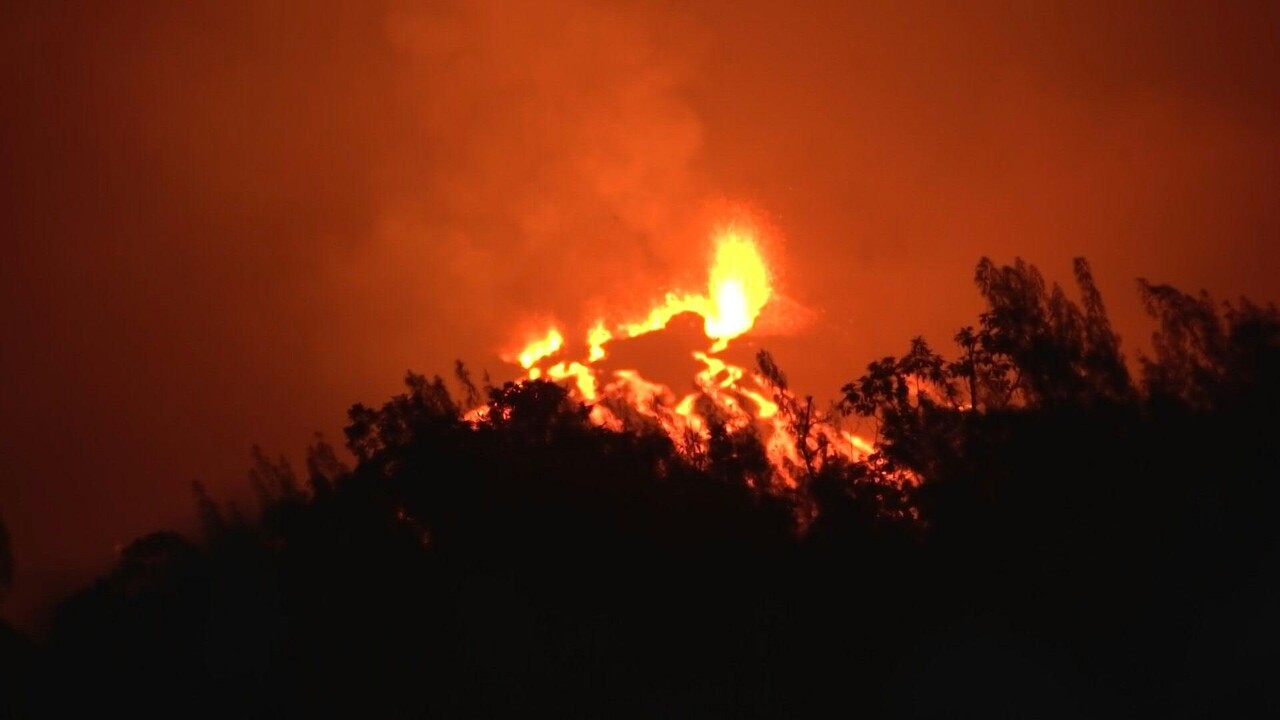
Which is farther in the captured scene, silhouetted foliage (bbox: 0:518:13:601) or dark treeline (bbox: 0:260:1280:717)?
silhouetted foliage (bbox: 0:518:13:601)

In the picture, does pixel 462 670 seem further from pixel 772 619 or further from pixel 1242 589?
pixel 1242 589

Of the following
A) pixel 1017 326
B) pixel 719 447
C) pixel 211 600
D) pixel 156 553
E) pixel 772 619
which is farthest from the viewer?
pixel 156 553

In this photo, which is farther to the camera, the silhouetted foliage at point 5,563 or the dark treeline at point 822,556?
the silhouetted foliage at point 5,563

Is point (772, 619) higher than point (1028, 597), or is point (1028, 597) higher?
point (772, 619)

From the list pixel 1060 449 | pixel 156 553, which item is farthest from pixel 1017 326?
pixel 156 553

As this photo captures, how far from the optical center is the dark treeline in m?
34.3

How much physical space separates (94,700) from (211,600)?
22.8 feet

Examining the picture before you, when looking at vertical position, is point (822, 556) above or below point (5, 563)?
below

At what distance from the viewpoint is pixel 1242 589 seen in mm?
33375

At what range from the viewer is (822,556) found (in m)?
→ 38.2

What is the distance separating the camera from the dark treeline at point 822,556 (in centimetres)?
3434

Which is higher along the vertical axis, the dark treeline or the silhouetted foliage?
the silhouetted foliage

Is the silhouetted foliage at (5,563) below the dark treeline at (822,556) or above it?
above

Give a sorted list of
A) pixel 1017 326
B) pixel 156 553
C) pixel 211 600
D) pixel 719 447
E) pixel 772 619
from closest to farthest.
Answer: pixel 772 619
pixel 1017 326
pixel 719 447
pixel 211 600
pixel 156 553
